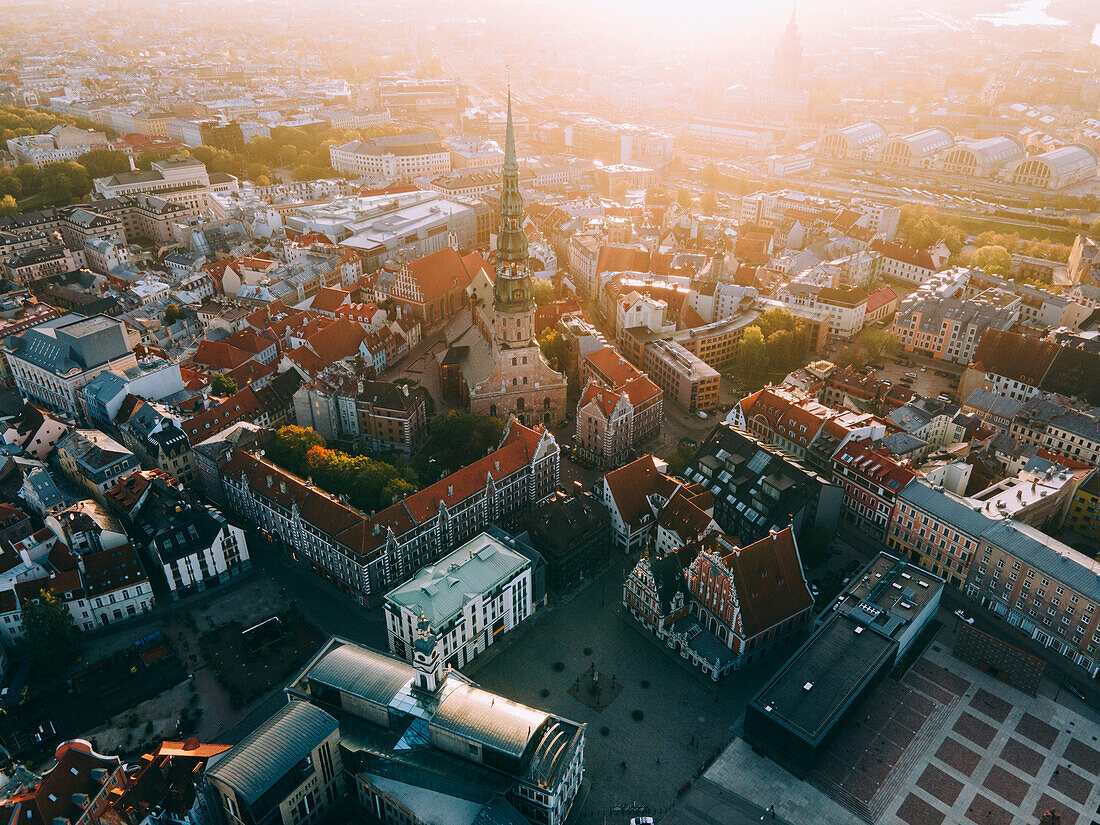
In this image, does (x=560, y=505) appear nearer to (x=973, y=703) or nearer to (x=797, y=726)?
(x=797, y=726)

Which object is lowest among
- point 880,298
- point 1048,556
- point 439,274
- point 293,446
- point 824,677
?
point 824,677

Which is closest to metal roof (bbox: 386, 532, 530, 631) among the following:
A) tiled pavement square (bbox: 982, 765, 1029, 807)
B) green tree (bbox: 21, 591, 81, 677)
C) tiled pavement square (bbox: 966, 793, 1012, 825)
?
green tree (bbox: 21, 591, 81, 677)

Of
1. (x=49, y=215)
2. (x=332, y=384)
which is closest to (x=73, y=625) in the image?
(x=332, y=384)

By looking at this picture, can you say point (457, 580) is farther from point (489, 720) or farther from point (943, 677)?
point (943, 677)

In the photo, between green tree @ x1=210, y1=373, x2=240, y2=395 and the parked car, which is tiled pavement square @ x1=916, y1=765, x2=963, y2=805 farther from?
green tree @ x1=210, y1=373, x2=240, y2=395

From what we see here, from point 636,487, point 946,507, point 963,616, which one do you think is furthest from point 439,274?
point 963,616

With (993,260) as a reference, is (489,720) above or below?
above

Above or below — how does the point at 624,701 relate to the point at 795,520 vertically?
below
